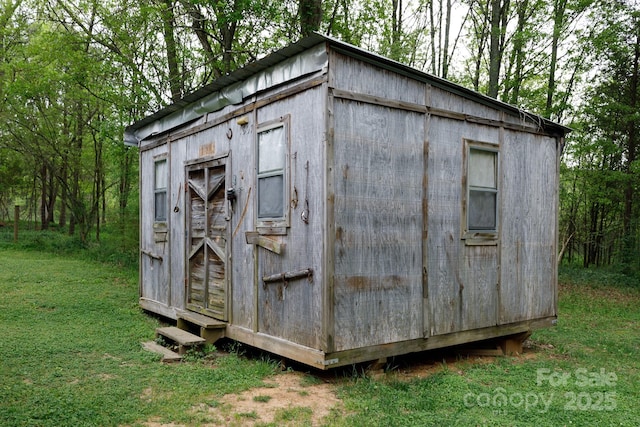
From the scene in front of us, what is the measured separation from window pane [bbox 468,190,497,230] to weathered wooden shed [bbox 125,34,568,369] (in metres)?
0.02

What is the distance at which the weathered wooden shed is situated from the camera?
4.90 meters

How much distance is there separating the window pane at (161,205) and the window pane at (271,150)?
3.14 m

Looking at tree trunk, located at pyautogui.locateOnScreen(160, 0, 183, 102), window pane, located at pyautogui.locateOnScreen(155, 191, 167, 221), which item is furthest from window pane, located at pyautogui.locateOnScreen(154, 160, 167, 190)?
tree trunk, located at pyautogui.locateOnScreen(160, 0, 183, 102)

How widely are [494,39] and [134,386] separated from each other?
502 inches

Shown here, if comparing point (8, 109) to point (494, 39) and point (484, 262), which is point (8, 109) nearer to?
point (494, 39)

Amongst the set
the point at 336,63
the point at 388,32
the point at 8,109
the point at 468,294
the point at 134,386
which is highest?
the point at 388,32

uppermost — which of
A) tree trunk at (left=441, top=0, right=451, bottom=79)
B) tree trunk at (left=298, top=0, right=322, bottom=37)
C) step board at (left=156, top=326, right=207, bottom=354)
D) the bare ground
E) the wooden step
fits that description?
tree trunk at (left=441, top=0, right=451, bottom=79)

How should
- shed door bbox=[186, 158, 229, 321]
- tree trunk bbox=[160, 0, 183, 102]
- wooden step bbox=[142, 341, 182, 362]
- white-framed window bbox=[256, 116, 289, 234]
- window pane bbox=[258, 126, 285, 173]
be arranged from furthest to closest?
tree trunk bbox=[160, 0, 183, 102] < shed door bbox=[186, 158, 229, 321] < wooden step bbox=[142, 341, 182, 362] < window pane bbox=[258, 126, 285, 173] < white-framed window bbox=[256, 116, 289, 234]

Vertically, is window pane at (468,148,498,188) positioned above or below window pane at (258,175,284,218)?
above

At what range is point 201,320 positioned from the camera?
652cm

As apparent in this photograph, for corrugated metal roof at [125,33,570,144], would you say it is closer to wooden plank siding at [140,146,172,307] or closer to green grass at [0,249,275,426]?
wooden plank siding at [140,146,172,307]

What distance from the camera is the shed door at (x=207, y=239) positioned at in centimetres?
654

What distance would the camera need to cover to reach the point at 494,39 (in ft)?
44.7

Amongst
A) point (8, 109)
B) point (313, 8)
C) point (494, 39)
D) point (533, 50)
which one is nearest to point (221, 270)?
point (313, 8)
